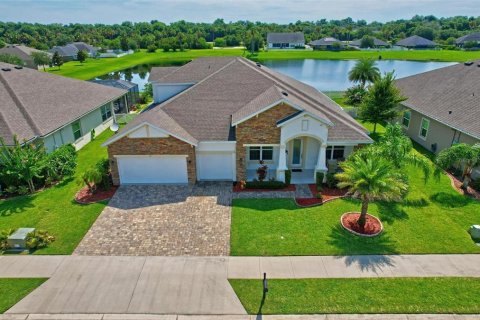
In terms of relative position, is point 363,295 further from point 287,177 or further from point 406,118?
point 406,118

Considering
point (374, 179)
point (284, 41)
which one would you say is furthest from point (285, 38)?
point (374, 179)

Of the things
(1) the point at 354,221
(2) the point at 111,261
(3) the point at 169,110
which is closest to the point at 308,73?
(3) the point at 169,110

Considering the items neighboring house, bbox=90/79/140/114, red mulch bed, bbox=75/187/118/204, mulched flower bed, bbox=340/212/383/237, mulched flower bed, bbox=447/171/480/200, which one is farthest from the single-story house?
mulched flower bed, bbox=447/171/480/200

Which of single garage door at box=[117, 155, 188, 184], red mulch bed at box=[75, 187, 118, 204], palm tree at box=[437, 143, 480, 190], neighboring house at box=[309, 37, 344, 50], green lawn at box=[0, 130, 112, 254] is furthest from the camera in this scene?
neighboring house at box=[309, 37, 344, 50]

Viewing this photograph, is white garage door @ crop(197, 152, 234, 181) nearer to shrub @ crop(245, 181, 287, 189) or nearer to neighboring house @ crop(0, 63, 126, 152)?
shrub @ crop(245, 181, 287, 189)

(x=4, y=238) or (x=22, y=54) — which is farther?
(x=22, y=54)

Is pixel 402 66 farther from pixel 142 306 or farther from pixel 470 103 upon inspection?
pixel 142 306
